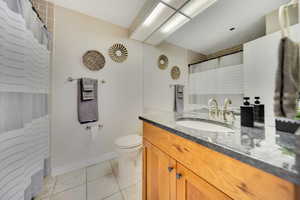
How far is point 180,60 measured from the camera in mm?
1603

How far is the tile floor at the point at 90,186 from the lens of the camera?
1146 mm

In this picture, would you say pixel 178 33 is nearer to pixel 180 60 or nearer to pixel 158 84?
pixel 180 60

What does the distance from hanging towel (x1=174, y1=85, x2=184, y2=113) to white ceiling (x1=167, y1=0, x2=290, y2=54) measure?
0.56 meters

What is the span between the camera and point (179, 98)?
172 centimetres

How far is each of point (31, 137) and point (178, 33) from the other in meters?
1.95

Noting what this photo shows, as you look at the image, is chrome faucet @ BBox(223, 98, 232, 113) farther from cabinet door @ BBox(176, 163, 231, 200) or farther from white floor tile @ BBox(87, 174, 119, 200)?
white floor tile @ BBox(87, 174, 119, 200)

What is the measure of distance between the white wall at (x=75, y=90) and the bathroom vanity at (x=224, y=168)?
4.13 feet

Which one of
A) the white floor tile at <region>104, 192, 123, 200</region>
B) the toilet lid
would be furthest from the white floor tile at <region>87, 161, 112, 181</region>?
the toilet lid

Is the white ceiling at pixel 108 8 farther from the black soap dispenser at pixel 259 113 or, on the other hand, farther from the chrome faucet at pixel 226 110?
the black soap dispenser at pixel 259 113

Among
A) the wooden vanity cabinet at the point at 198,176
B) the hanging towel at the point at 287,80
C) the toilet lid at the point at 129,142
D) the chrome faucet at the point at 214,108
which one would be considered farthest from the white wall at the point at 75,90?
the hanging towel at the point at 287,80

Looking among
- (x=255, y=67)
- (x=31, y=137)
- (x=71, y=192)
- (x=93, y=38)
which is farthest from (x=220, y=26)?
(x=71, y=192)

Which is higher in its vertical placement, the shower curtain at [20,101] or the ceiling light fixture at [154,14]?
the ceiling light fixture at [154,14]

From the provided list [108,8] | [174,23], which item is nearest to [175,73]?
[174,23]

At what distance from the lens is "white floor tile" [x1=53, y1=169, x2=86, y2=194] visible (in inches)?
49.2
